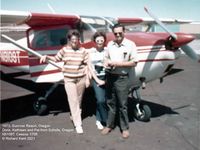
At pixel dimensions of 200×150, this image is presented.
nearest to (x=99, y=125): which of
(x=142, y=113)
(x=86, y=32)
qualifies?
(x=142, y=113)

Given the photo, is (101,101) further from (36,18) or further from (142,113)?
(36,18)

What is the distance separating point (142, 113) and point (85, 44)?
1.60 metres

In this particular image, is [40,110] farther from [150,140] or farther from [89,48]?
[150,140]

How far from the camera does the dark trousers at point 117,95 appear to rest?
153 inches

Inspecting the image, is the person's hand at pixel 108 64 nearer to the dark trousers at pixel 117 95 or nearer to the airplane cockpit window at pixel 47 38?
the dark trousers at pixel 117 95

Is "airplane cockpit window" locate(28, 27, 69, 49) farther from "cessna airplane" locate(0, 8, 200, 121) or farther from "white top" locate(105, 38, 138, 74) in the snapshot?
"white top" locate(105, 38, 138, 74)

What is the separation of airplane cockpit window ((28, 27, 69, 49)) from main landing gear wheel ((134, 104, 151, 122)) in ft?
6.12

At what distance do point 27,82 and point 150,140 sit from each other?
5.40m

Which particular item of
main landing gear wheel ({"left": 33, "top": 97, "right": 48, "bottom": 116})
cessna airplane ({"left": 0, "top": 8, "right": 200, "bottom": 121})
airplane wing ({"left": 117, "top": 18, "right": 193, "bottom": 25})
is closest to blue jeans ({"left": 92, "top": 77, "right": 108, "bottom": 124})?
cessna airplane ({"left": 0, "top": 8, "right": 200, "bottom": 121})

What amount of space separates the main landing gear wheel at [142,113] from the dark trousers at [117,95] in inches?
27.2

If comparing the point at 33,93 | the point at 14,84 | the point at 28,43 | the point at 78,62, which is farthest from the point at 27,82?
the point at 78,62

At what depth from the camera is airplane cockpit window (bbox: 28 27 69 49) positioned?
514 centimetres

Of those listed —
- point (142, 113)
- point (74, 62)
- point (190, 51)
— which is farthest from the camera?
point (142, 113)

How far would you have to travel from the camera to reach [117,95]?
13.0 ft
